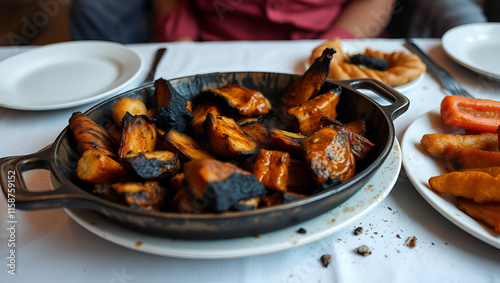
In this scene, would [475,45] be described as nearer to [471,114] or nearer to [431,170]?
[471,114]

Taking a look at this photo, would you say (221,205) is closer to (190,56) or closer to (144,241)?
(144,241)

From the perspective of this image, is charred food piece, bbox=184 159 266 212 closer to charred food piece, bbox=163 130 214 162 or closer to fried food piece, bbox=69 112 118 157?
charred food piece, bbox=163 130 214 162

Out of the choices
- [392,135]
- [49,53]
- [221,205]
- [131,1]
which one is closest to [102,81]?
[49,53]

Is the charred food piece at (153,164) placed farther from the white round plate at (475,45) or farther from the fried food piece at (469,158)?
the white round plate at (475,45)

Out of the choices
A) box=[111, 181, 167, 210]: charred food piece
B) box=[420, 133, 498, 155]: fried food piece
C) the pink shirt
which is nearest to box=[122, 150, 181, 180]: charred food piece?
box=[111, 181, 167, 210]: charred food piece

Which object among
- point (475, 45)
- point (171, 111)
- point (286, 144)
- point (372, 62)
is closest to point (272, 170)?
point (286, 144)

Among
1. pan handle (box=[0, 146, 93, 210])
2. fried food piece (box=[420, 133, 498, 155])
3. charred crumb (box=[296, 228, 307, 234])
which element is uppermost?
pan handle (box=[0, 146, 93, 210])

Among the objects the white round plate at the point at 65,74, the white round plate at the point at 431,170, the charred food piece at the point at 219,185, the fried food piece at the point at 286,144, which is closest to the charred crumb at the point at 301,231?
the charred food piece at the point at 219,185
